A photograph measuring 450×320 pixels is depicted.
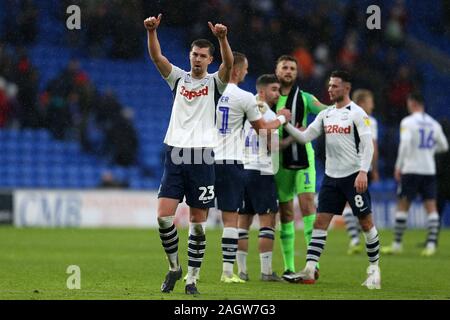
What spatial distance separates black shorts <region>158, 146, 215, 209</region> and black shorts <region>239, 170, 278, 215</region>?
1911mm

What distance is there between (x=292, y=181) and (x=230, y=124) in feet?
4.18

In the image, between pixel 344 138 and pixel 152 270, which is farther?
pixel 152 270

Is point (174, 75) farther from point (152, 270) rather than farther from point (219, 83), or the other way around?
point (152, 270)

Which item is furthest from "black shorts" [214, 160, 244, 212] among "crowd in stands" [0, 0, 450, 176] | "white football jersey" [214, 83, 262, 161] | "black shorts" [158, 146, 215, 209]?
"crowd in stands" [0, 0, 450, 176]

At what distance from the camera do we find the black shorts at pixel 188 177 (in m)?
8.89

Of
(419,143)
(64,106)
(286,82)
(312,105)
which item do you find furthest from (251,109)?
(64,106)

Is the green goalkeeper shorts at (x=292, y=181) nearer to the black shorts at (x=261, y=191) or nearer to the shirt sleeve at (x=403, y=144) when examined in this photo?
the black shorts at (x=261, y=191)

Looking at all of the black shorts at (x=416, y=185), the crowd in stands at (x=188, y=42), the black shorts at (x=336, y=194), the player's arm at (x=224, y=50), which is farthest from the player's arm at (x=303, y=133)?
the crowd in stands at (x=188, y=42)

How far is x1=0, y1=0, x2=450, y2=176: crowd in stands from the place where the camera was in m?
22.7

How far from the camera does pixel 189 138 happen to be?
29.2 ft

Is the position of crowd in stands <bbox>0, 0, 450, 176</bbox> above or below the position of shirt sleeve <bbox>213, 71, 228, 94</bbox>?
above

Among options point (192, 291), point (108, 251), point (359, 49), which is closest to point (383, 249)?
point (108, 251)

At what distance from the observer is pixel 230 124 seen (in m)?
10.5

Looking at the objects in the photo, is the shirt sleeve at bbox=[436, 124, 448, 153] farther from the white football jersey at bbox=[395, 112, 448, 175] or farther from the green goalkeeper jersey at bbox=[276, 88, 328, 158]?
the green goalkeeper jersey at bbox=[276, 88, 328, 158]
